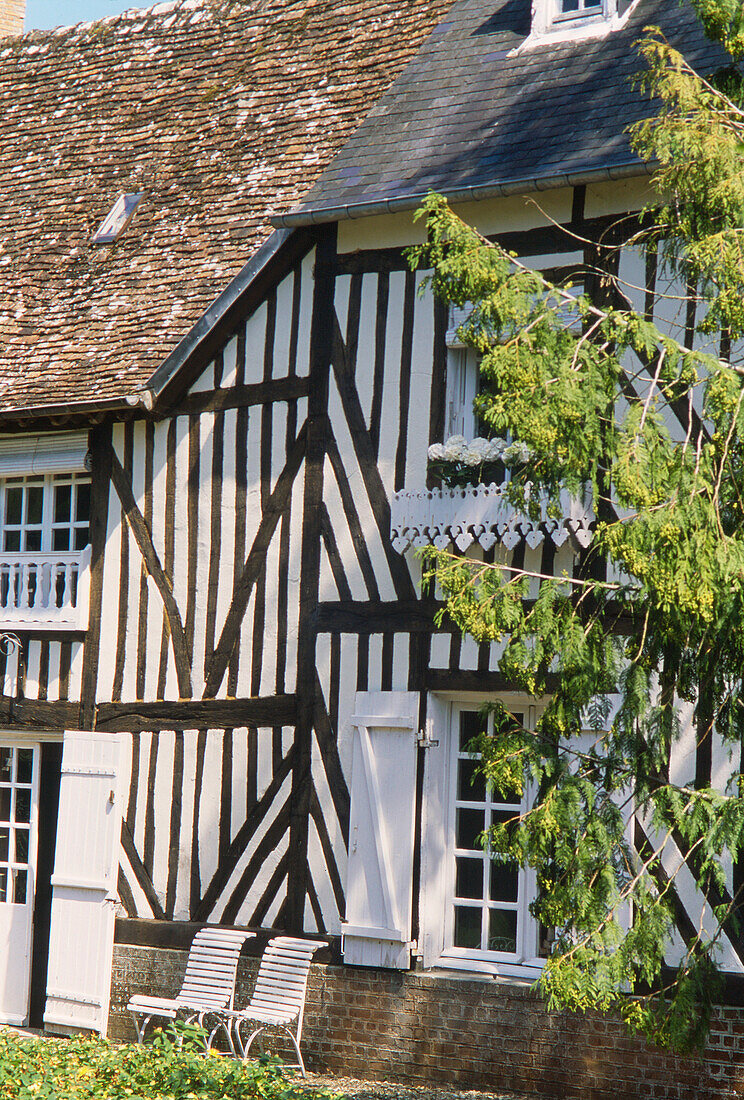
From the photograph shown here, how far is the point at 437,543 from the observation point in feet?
26.4

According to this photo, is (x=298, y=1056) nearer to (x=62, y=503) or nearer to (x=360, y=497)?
(x=360, y=497)

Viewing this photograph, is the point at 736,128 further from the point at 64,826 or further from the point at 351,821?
the point at 64,826

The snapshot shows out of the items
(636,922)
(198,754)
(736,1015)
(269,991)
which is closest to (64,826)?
(198,754)

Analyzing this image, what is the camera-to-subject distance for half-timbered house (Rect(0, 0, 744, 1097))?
26.3 feet

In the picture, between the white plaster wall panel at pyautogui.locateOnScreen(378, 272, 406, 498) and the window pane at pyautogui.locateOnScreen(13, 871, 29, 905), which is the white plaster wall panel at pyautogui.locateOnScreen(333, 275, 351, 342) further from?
the window pane at pyautogui.locateOnScreen(13, 871, 29, 905)

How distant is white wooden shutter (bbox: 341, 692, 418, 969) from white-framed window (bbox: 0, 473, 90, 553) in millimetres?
2812

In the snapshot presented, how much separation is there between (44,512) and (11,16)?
7.30 meters

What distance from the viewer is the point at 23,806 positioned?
10.2 m

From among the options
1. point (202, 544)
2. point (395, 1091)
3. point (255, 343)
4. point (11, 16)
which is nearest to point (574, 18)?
point (255, 343)

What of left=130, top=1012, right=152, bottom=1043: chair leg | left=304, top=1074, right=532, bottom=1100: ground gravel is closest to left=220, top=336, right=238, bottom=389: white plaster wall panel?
left=130, top=1012, right=152, bottom=1043: chair leg

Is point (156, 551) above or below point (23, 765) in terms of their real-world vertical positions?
above

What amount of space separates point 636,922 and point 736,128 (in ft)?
8.90

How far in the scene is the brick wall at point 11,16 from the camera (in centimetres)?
1476

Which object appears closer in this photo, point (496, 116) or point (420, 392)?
point (420, 392)
